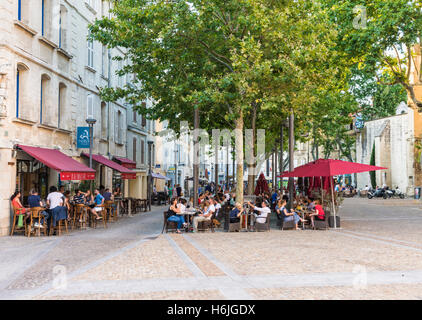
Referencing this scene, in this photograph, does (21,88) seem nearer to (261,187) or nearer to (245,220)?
(245,220)

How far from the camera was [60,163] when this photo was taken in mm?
16531

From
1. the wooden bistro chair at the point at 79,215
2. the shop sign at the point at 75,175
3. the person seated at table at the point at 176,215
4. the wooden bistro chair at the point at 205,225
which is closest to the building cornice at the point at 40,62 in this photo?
the shop sign at the point at 75,175

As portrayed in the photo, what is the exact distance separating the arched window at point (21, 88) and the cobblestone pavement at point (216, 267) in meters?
4.52

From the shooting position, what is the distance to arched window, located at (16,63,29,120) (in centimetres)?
1628

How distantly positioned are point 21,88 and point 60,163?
300 centimetres

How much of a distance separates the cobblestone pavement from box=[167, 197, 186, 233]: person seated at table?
1218 mm

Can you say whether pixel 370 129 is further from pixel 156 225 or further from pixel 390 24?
pixel 156 225

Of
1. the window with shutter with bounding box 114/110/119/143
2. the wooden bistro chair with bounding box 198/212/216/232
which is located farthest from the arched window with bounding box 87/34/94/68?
the wooden bistro chair with bounding box 198/212/216/232

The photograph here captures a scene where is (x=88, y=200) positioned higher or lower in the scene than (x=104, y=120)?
lower

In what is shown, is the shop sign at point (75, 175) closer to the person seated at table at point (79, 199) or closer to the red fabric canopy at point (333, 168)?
the person seated at table at point (79, 199)

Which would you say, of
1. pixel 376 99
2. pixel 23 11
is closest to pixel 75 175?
pixel 23 11

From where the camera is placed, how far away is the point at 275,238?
13.9 meters

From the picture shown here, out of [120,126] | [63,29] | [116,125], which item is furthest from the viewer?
[120,126]
